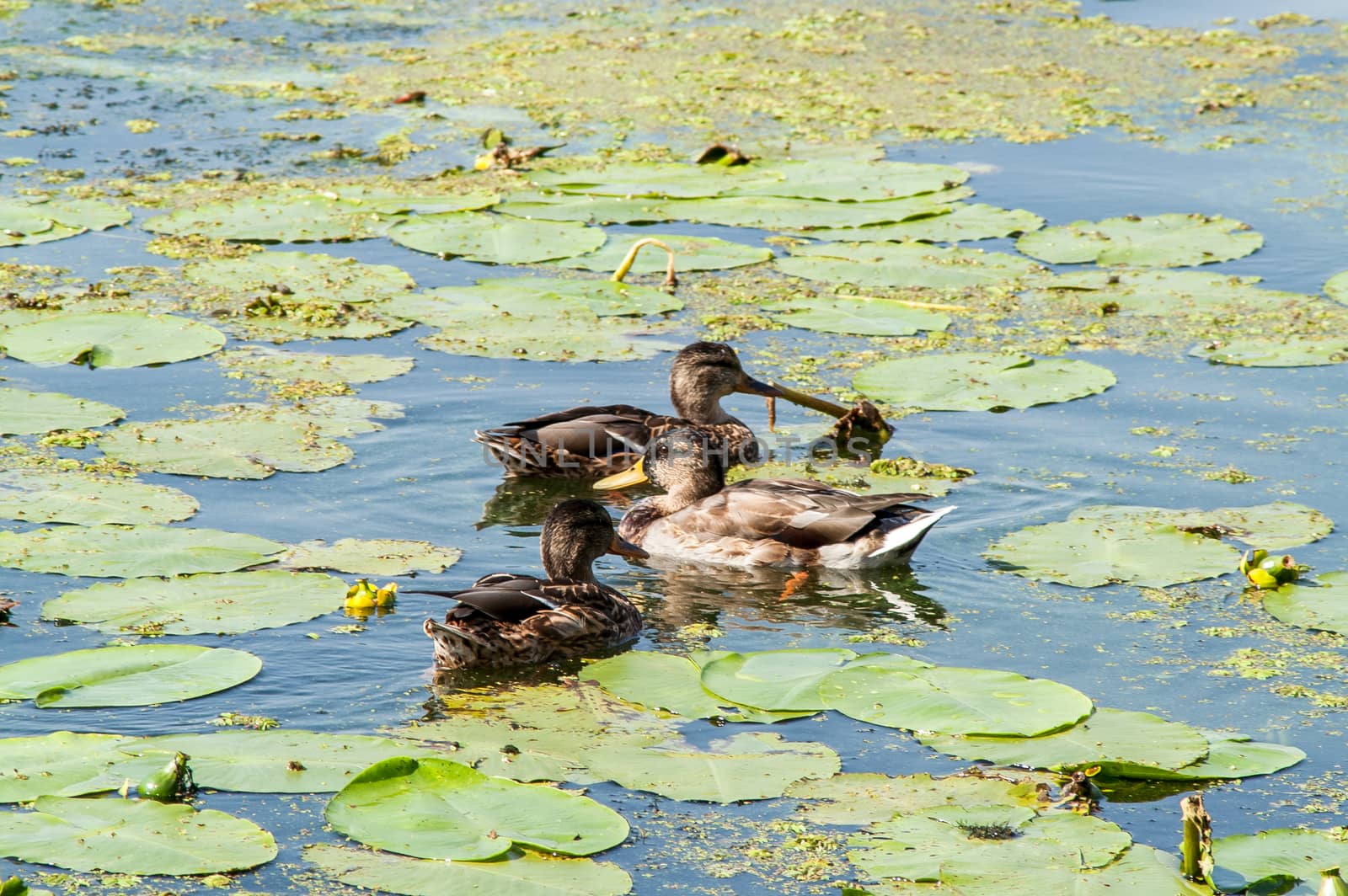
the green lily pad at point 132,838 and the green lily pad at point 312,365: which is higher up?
the green lily pad at point 312,365

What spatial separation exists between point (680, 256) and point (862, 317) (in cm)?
173

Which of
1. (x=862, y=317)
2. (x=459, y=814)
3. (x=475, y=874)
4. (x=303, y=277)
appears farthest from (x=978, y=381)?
(x=475, y=874)

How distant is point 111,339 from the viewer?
9.98m

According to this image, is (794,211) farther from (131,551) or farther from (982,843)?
(982,843)

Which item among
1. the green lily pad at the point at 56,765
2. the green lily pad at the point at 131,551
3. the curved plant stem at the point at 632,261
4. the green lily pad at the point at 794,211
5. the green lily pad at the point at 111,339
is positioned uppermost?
the green lily pad at the point at 794,211

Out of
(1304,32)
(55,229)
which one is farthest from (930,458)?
(1304,32)

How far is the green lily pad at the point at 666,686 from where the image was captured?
597 centimetres

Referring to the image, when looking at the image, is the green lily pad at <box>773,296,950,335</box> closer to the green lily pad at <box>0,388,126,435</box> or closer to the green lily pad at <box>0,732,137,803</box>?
the green lily pad at <box>0,388,126,435</box>

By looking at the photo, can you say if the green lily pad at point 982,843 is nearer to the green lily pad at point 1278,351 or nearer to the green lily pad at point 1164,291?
the green lily pad at point 1278,351

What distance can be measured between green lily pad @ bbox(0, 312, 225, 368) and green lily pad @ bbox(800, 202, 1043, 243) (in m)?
4.67

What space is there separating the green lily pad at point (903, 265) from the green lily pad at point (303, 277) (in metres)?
2.74

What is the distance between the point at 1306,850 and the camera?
499 centimetres

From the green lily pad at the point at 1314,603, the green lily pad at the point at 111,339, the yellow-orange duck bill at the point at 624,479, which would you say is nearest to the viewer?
the green lily pad at the point at 1314,603

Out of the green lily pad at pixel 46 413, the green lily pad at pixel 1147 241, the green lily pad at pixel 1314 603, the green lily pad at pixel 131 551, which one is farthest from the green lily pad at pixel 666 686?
the green lily pad at pixel 1147 241
